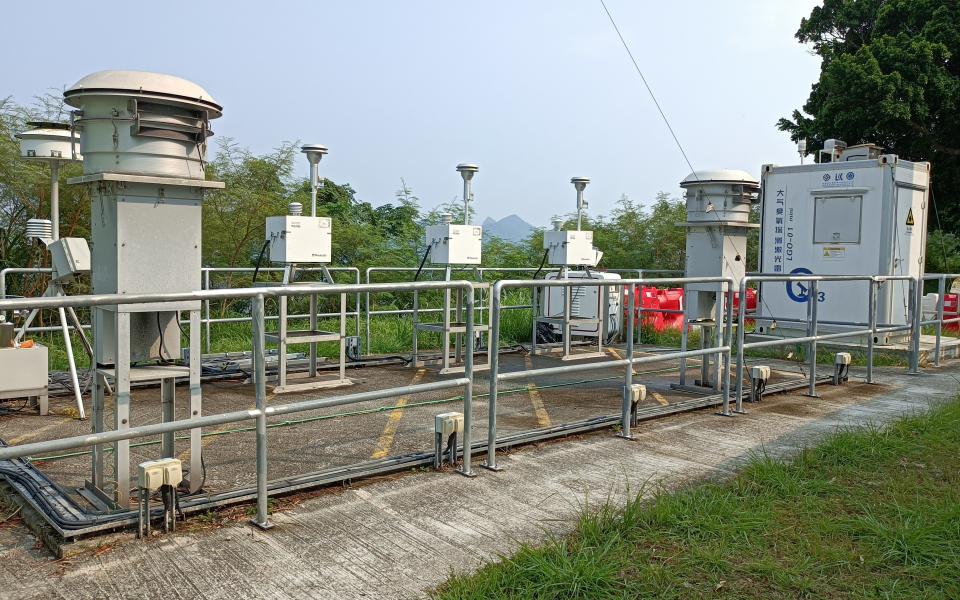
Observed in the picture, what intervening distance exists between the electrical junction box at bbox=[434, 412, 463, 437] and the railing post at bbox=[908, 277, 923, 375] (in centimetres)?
739

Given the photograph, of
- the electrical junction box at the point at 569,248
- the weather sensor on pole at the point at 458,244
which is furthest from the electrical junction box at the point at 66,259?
the electrical junction box at the point at 569,248

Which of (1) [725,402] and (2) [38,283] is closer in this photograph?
(1) [725,402]

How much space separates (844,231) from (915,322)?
1.65 meters

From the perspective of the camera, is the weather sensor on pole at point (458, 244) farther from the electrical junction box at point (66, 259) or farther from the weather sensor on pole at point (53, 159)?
the electrical junction box at point (66, 259)

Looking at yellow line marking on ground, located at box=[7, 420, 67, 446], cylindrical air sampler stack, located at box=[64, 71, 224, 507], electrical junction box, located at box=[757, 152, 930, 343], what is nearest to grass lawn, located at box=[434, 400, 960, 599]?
cylindrical air sampler stack, located at box=[64, 71, 224, 507]

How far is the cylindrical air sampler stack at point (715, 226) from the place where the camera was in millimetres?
7809

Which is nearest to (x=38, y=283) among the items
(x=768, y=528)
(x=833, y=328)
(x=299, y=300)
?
(x=299, y=300)

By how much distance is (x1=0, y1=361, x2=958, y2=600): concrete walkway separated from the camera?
10.6 ft

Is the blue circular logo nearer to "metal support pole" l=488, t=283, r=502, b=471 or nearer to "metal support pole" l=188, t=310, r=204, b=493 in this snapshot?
"metal support pole" l=488, t=283, r=502, b=471

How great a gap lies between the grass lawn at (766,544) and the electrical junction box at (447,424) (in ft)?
4.14

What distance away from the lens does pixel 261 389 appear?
3.89 metres

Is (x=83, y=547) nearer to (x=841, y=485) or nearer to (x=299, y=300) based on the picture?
(x=841, y=485)

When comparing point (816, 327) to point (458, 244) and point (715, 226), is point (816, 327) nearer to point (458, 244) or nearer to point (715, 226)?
point (715, 226)

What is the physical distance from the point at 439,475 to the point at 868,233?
821 centimetres
